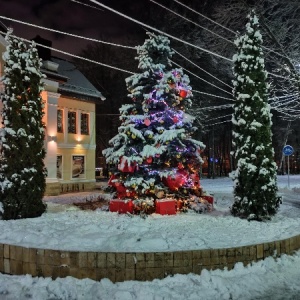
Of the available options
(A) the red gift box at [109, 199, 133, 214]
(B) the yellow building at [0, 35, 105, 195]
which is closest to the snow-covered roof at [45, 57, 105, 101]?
(B) the yellow building at [0, 35, 105, 195]

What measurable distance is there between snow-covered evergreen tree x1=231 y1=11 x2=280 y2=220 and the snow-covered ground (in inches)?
24.0

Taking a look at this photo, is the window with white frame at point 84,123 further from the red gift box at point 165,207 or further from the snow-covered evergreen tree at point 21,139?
the red gift box at point 165,207

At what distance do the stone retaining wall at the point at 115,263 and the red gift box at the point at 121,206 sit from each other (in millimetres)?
4991

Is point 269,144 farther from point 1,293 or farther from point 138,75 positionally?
point 1,293

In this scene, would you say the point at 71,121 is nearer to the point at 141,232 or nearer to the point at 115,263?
the point at 141,232

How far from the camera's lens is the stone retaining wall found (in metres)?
7.12

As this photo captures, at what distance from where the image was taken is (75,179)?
26.8 metres

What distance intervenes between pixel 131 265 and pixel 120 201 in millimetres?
5459

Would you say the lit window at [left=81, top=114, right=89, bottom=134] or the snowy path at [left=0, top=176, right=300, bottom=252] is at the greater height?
the lit window at [left=81, top=114, right=89, bottom=134]

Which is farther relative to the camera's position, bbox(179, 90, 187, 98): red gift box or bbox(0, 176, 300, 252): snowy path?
bbox(179, 90, 187, 98): red gift box

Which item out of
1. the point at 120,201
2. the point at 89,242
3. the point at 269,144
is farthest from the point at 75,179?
the point at 89,242

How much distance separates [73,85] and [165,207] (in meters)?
16.3

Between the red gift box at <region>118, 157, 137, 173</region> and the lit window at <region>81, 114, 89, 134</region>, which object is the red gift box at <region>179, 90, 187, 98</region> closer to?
the red gift box at <region>118, 157, 137, 173</region>

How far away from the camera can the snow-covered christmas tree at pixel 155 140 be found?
40.6 ft
